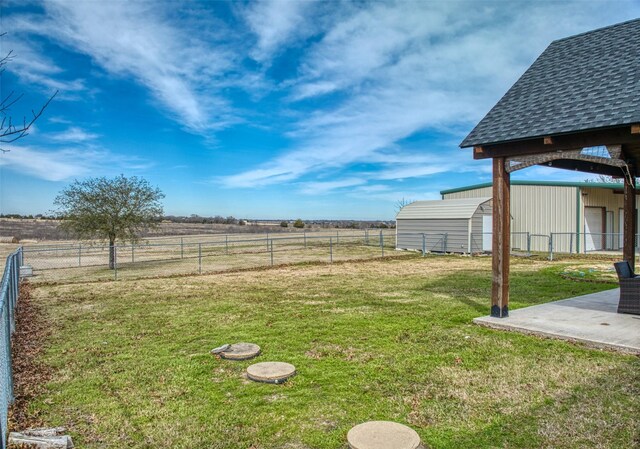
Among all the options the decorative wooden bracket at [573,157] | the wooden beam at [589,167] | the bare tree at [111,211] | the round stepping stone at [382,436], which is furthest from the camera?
the bare tree at [111,211]

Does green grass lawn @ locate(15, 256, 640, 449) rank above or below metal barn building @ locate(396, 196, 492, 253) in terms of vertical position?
below

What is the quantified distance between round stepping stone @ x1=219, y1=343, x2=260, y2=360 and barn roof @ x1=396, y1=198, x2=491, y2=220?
17201 mm

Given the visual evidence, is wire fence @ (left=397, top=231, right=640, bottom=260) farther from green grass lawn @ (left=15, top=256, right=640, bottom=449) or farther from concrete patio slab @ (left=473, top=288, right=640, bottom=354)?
concrete patio slab @ (left=473, top=288, right=640, bottom=354)

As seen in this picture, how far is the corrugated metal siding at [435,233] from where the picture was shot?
68.1 feet

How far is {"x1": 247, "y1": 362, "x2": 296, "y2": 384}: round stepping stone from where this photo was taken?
4449mm

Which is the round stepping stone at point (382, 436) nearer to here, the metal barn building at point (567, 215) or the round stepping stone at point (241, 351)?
the round stepping stone at point (241, 351)

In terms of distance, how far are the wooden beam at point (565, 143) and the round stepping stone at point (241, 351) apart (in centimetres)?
486

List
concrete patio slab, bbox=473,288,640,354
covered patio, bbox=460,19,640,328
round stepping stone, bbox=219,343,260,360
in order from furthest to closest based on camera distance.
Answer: covered patio, bbox=460,19,640,328, concrete patio slab, bbox=473,288,640,354, round stepping stone, bbox=219,343,260,360

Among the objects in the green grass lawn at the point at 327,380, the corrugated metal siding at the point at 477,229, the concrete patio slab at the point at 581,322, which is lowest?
the green grass lawn at the point at 327,380

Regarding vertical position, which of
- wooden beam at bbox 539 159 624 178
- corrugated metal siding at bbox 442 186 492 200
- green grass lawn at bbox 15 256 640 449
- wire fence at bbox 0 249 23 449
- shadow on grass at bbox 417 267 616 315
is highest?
corrugated metal siding at bbox 442 186 492 200

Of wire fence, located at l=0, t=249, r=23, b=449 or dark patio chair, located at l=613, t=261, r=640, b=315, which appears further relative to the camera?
dark patio chair, located at l=613, t=261, r=640, b=315

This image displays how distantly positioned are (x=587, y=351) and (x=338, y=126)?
22.6m

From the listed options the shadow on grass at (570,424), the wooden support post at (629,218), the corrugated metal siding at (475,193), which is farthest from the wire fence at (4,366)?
the corrugated metal siding at (475,193)

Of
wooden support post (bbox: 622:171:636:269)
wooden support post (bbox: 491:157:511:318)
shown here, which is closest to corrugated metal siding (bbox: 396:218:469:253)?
wooden support post (bbox: 622:171:636:269)
